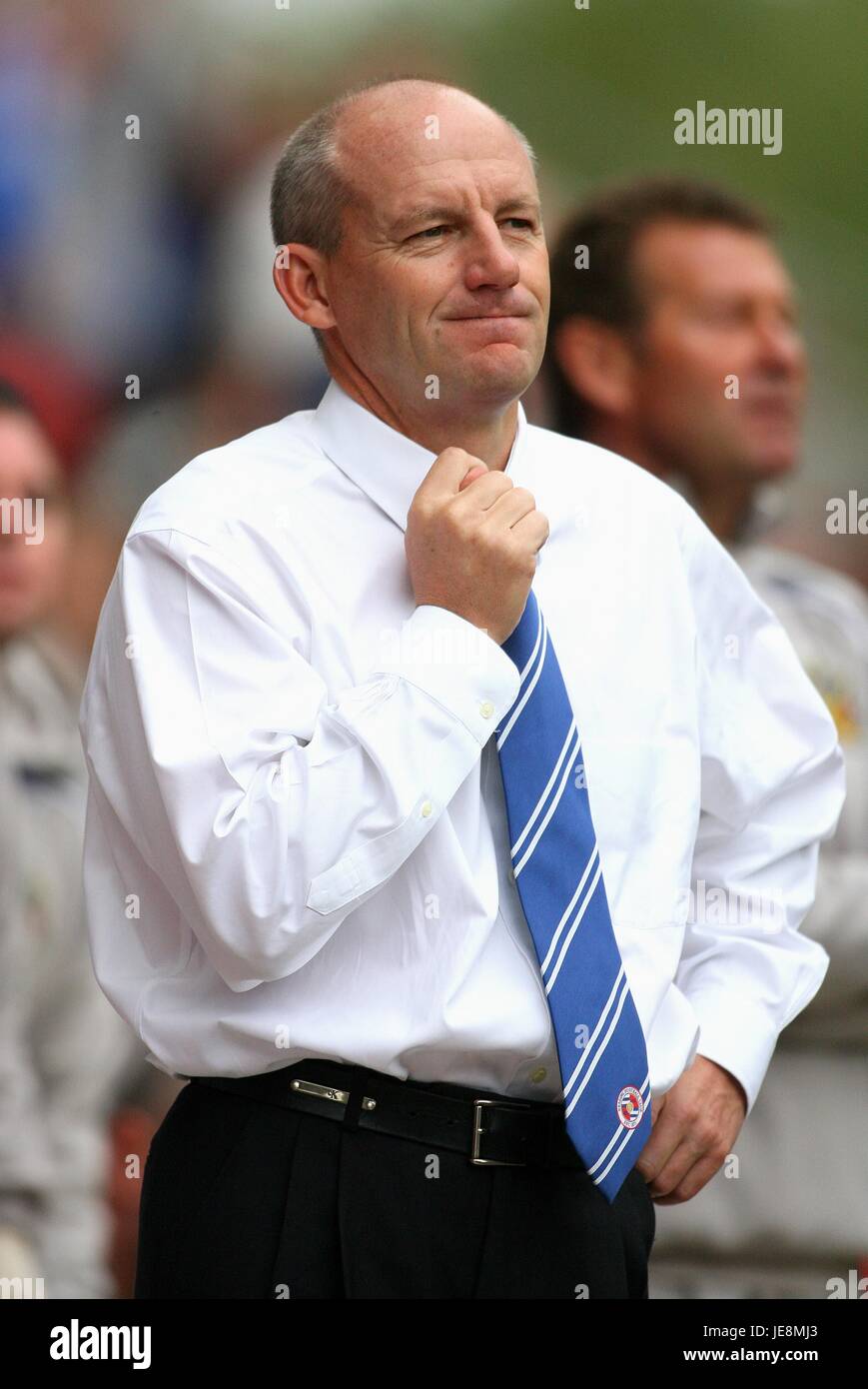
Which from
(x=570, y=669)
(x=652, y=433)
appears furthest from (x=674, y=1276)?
(x=570, y=669)

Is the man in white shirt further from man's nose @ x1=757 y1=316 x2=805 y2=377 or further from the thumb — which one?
man's nose @ x1=757 y1=316 x2=805 y2=377

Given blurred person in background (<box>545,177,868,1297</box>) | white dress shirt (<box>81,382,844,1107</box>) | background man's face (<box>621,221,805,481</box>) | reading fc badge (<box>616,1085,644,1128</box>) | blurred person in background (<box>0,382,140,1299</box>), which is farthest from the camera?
background man's face (<box>621,221,805,481</box>)

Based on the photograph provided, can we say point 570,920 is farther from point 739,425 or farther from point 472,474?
point 739,425

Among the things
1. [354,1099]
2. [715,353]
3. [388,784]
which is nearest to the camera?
[388,784]

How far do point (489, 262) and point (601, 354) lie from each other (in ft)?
4.97

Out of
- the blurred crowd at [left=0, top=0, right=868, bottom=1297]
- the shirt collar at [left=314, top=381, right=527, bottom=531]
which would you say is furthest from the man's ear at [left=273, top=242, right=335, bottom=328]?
the blurred crowd at [left=0, top=0, right=868, bottom=1297]

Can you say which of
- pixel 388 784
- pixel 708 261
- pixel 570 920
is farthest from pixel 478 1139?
pixel 708 261

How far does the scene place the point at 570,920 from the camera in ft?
5.13

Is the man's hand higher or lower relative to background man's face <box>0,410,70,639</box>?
lower

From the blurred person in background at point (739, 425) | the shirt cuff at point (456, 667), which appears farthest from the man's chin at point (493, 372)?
the blurred person in background at point (739, 425)

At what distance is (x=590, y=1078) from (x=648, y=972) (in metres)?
0.16

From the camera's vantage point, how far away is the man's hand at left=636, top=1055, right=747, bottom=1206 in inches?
68.9
